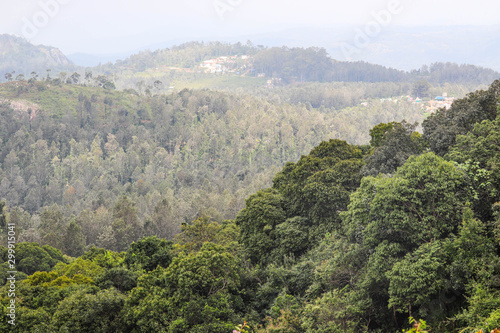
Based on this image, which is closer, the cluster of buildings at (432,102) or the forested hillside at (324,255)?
the forested hillside at (324,255)

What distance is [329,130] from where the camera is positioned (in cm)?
9894

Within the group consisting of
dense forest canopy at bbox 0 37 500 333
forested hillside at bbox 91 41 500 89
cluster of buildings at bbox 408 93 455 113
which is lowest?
→ dense forest canopy at bbox 0 37 500 333

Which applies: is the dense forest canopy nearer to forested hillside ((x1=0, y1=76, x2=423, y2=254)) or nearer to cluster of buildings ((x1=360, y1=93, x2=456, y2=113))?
forested hillside ((x1=0, y1=76, x2=423, y2=254))

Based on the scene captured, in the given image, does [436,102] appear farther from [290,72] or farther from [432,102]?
[290,72]

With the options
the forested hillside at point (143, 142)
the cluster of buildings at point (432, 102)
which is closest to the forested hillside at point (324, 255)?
the forested hillside at point (143, 142)

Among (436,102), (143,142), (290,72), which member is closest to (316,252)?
(143,142)

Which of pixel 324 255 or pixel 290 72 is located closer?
pixel 324 255

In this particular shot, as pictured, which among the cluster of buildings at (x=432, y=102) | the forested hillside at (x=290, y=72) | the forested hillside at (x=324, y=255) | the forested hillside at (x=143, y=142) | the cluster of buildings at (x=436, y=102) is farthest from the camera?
the forested hillside at (x=290, y=72)

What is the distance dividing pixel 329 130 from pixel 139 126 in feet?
152

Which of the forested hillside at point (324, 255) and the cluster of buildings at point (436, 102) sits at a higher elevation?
the cluster of buildings at point (436, 102)

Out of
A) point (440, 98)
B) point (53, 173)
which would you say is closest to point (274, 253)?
point (53, 173)

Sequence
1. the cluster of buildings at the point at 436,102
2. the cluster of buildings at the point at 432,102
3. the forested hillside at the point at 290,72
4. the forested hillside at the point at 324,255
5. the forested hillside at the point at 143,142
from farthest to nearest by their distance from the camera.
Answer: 1. the forested hillside at the point at 290,72
2. the cluster of buildings at the point at 432,102
3. the cluster of buildings at the point at 436,102
4. the forested hillside at the point at 143,142
5. the forested hillside at the point at 324,255

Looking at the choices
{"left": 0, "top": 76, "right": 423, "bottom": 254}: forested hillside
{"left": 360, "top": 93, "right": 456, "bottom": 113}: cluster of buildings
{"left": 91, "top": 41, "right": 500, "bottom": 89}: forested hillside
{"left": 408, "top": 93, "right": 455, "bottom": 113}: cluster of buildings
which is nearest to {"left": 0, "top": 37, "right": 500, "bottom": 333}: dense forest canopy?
{"left": 0, "top": 76, "right": 423, "bottom": 254}: forested hillside

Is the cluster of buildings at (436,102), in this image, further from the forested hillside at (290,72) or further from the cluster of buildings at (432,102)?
the forested hillside at (290,72)
